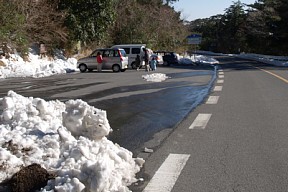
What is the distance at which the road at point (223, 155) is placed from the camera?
183 inches

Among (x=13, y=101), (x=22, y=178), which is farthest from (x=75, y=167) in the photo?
(x=13, y=101)

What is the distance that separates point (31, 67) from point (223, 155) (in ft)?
68.7

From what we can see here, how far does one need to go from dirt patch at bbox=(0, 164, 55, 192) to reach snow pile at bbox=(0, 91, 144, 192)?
12 cm

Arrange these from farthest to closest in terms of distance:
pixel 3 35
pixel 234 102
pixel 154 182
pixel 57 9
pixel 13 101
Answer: pixel 57 9 < pixel 3 35 < pixel 234 102 < pixel 13 101 < pixel 154 182

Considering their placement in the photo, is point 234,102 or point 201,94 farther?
point 201,94

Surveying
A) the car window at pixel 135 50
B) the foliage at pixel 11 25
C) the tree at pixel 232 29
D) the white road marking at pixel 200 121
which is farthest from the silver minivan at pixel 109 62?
the tree at pixel 232 29

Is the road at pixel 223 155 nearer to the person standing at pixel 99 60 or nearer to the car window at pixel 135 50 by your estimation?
the person standing at pixel 99 60

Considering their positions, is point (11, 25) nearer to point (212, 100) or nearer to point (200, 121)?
point (212, 100)

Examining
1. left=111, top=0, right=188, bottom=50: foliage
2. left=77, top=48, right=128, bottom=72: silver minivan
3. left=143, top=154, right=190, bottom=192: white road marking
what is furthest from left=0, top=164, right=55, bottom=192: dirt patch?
left=111, top=0, right=188, bottom=50: foliage

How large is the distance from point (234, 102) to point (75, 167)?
7.72 m

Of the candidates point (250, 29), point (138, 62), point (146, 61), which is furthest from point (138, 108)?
point (250, 29)

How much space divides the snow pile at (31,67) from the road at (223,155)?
1522cm

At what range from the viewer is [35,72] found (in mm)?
23938

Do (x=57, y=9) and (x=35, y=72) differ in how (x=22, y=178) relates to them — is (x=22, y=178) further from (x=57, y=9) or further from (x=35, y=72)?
(x=57, y=9)
